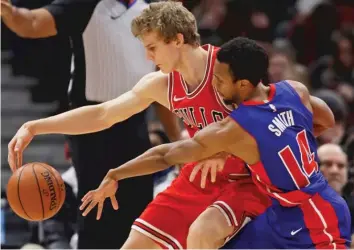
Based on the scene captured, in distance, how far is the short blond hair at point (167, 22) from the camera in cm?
500

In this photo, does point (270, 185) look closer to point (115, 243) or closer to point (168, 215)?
point (168, 215)

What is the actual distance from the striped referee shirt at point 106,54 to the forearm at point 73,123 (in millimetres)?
737

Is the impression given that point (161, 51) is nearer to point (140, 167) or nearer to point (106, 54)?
point (140, 167)

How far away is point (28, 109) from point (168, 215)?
489cm

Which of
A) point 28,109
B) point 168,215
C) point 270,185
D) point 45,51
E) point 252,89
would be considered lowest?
point 28,109

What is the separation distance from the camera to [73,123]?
206 inches

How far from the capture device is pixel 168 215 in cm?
522

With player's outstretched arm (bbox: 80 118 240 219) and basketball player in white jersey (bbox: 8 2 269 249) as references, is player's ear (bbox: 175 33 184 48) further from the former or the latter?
player's outstretched arm (bbox: 80 118 240 219)

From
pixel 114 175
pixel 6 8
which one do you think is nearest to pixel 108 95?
pixel 6 8

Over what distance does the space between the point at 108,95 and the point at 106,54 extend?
25 cm

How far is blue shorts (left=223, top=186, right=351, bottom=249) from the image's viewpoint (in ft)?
16.0

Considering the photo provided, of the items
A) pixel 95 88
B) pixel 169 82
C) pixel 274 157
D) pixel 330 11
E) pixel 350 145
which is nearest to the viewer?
pixel 274 157

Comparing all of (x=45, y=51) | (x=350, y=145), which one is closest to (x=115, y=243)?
(x=350, y=145)

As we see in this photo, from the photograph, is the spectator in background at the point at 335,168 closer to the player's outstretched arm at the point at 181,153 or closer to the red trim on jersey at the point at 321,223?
the red trim on jersey at the point at 321,223
